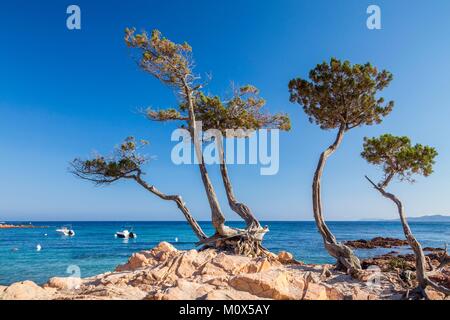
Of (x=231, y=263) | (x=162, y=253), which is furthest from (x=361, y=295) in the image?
(x=162, y=253)

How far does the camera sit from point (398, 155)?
396 inches

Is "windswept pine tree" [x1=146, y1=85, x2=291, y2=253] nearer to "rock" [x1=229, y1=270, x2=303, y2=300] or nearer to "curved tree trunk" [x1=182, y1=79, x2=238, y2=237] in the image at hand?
"curved tree trunk" [x1=182, y1=79, x2=238, y2=237]

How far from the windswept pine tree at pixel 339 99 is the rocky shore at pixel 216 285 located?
7.12ft

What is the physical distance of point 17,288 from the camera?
6.45 m

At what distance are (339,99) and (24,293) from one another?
9928 mm

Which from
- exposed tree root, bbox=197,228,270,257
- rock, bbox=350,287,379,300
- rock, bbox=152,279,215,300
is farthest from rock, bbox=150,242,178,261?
rock, bbox=350,287,379,300

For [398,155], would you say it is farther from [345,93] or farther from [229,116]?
[229,116]

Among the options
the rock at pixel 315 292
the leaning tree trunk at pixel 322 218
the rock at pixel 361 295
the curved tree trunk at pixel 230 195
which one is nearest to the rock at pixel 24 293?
the rock at pixel 315 292

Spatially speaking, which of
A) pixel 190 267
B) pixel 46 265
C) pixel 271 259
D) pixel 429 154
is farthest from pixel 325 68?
pixel 46 265

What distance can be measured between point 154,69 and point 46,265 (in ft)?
51.9

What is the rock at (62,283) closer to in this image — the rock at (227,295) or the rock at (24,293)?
the rock at (24,293)

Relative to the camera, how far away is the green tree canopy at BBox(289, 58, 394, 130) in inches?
413

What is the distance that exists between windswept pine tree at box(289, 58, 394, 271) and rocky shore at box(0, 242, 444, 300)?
217 centimetres
